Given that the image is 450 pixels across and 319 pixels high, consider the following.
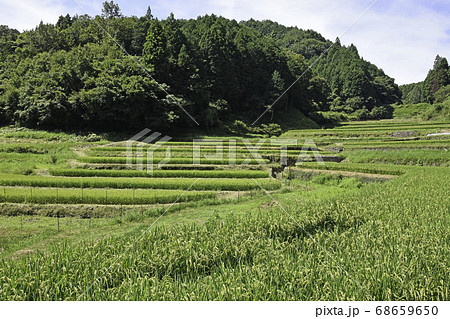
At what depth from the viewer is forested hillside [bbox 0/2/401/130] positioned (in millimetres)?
32344

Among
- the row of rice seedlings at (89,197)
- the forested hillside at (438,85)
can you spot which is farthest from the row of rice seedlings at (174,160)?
the forested hillside at (438,85)

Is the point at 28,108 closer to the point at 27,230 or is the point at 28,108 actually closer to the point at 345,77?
the point at 27,230

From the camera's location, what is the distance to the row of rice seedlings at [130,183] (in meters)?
16.2

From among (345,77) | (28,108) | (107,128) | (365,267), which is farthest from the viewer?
(345,77)

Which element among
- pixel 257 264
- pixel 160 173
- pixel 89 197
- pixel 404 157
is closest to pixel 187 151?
pixel 160 173

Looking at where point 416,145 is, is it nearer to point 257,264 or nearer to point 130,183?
point 130,183

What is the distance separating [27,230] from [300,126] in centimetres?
4719

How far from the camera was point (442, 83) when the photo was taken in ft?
234

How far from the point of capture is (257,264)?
6.21 meters

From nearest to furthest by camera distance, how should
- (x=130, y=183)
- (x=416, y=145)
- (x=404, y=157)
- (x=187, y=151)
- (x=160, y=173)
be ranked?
1. (x=130, y=183)
2. (x=160, y=173)
3. (x=404, y=157)
4. (x=187, y=151)
5. (x=416, y=145)

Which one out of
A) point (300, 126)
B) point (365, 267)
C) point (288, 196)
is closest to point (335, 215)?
point (365, 267)

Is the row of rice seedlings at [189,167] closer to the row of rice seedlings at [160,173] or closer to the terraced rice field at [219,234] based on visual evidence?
the terraced rice field at [219,234]

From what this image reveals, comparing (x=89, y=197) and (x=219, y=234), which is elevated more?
(x=219, y=234)

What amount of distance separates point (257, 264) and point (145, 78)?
32388 millimetres
